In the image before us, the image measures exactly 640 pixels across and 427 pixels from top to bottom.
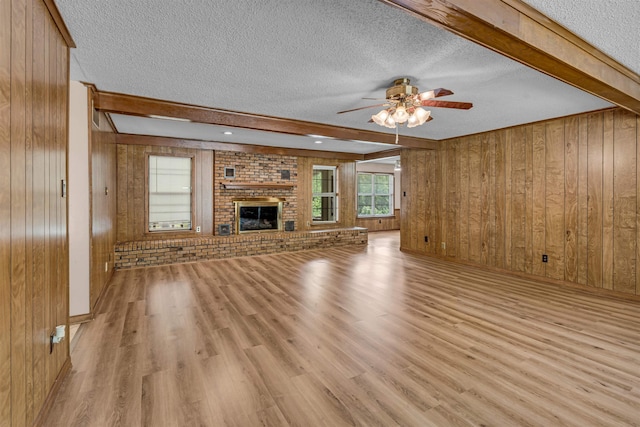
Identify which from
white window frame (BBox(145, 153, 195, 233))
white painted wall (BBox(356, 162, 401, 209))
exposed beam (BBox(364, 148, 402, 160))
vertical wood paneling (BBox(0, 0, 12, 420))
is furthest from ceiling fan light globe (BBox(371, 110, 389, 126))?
white painted wall (BBox(356, 162, 401, 209))

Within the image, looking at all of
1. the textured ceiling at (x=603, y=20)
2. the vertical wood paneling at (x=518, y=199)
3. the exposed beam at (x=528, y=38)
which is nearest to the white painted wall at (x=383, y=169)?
the vertical wood paneling at (x=518, y=199)

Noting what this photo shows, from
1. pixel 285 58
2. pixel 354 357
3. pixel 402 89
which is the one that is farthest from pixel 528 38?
pixel 354 357

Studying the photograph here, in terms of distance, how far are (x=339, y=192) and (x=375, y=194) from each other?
7.97 feet

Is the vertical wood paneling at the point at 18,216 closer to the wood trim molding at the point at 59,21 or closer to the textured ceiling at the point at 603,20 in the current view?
the wood trim molding at the point at 59,21

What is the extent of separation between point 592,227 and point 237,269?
209 inches

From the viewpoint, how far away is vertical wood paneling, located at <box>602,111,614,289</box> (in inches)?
153

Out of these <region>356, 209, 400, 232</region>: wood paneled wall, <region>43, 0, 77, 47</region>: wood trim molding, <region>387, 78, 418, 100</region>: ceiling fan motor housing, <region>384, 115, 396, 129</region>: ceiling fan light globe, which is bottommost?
<region>356, 209, 400, 232</region>: wood paneled wall

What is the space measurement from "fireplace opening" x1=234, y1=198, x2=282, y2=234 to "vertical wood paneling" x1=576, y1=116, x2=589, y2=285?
218 inches

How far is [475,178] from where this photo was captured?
548 cm

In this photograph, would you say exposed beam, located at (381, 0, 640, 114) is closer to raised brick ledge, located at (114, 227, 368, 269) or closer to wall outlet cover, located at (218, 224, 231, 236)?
raised brick ledge, located at (114, 227, 368, 269)

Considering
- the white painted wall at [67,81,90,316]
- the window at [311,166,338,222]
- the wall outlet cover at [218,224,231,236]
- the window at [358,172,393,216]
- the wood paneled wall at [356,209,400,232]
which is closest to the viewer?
the white painted wall at [67,81,90,316]

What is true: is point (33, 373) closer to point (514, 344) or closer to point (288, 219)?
point (514, 344)

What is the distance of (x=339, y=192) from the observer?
8.48 metres

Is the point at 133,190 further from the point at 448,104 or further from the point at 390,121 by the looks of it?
the point at 448,104
